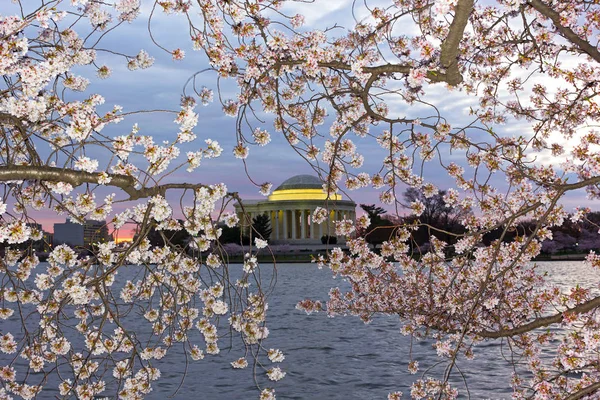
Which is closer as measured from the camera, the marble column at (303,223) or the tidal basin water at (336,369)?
the tidal basin water at (336,369)

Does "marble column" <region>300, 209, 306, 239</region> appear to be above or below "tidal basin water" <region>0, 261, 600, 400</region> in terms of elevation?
above

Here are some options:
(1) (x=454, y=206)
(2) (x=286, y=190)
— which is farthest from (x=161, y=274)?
(2) (x=286, y=190)

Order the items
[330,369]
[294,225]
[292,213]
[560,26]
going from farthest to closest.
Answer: [294,225], [292,213], [330,369], [560,26]

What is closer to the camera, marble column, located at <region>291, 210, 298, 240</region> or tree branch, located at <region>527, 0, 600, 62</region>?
tree branch, located at <region>527, 0, 600, 62</region>

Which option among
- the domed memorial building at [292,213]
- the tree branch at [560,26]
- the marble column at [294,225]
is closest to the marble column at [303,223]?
the domed memorial building at [292,213]

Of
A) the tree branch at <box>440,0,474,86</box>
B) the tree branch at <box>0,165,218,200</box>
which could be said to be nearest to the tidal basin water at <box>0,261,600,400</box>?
the tree branch at <box>0,165,218,200</box>

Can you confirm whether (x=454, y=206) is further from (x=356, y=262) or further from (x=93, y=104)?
(x=93, y=104)

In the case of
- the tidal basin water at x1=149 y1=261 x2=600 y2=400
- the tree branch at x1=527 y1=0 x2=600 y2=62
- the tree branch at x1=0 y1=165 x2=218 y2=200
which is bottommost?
the tidal basin water at x1=149 y1=261 x2=600 y2=400

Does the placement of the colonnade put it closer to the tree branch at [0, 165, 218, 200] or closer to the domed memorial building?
the domed memorial building

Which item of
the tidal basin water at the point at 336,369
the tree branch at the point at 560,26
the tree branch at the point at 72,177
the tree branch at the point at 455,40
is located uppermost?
the tree branch at the point at 560,26

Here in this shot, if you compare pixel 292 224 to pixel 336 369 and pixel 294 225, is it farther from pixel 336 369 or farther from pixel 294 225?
pixel 336 369

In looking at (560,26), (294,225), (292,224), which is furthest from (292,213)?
(560,26)

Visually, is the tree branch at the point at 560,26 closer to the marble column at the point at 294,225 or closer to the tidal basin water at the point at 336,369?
the tidal basin water at the point at 336,369

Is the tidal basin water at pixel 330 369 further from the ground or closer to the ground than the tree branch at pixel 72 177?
closer to the ground
